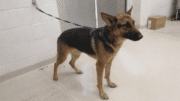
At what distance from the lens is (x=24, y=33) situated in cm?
198

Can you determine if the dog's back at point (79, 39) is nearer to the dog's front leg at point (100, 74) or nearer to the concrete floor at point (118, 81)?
the dog's front leg at point (100, 74)

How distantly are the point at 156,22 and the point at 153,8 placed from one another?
0.70 m

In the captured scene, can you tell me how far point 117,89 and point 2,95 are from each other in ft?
4.78

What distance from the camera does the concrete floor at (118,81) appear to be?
149 cm

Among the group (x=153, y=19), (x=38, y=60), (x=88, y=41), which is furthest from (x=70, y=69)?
(x=153, y=19)

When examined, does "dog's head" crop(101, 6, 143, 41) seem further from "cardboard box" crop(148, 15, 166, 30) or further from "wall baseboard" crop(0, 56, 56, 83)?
"cardboard box" crop(148, 15, 166, 30)

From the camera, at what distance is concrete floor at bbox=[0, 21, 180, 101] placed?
58.6 inches

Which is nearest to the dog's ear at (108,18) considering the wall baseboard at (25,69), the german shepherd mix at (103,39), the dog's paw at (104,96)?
the german shepherd mix at (103,39)

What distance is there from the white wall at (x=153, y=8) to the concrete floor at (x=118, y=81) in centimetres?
159

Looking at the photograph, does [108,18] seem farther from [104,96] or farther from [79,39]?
[104,96]

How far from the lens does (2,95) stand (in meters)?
1.62

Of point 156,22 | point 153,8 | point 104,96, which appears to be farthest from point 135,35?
point 153,8

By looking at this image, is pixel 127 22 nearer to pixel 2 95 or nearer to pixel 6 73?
pixel 2 95

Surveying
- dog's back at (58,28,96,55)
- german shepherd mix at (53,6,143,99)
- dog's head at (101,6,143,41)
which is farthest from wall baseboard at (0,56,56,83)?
dog's head at (101,6,143,41)
